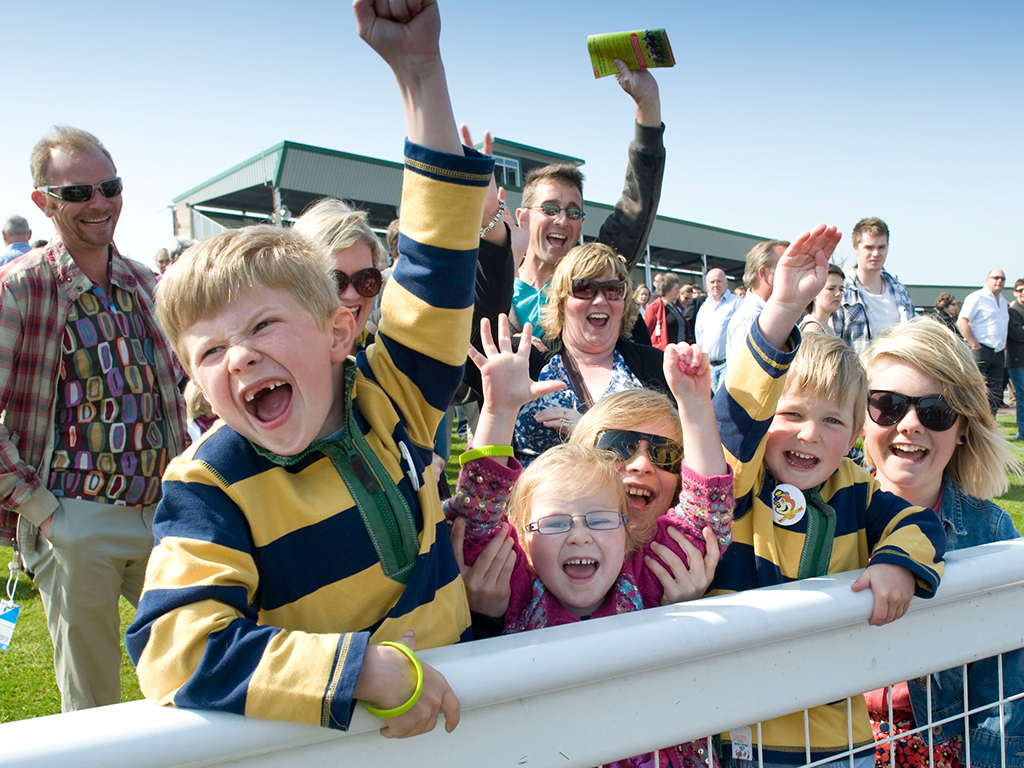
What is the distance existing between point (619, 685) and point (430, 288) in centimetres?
81

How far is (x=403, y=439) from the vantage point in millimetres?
1493

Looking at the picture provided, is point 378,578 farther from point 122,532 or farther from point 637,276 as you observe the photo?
point 637,276

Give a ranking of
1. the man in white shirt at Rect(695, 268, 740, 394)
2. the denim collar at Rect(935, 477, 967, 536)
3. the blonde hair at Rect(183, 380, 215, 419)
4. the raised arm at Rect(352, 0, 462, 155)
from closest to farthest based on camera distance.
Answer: the raised arm at Rect(352, 0, 462, 155)
the denim collar at Rect(935, 477, 967, 536)
the blonde hair at Rect(183, 380, 215, 419)
the man in white shirt at Rect(695, 268, 740, 394)

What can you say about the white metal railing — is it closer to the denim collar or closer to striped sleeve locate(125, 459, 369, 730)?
striped sleeve locate(125, 459, 369, 730)

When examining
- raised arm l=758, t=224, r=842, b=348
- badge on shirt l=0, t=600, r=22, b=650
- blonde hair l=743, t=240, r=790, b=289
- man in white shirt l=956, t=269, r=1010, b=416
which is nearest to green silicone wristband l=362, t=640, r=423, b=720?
raised arm l=758, t=224, r=842, b=348

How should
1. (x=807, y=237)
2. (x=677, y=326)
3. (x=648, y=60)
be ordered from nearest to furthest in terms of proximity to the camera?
(x=807, y=237) → (x=648, y=60) → (x=677, y=326)

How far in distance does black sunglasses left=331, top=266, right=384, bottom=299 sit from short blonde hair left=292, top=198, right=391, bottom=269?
0.29ft

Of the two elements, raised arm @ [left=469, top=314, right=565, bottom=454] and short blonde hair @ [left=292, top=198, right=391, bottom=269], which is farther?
short blonde hair @ [left=292, top=198, right=391, bottom=269]

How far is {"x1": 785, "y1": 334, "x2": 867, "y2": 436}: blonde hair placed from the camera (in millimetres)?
2037

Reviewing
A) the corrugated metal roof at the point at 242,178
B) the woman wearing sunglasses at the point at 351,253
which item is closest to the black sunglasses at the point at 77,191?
the woman wearing sunglasses at the point at 351,253

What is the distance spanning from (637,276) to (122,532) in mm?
31551

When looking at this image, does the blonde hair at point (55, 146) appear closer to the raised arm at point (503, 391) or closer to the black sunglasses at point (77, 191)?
the black sunglasses at point (77, 191)

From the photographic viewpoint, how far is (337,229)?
8.38 ft

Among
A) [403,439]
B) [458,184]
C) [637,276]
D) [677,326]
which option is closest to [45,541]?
[403,439]
